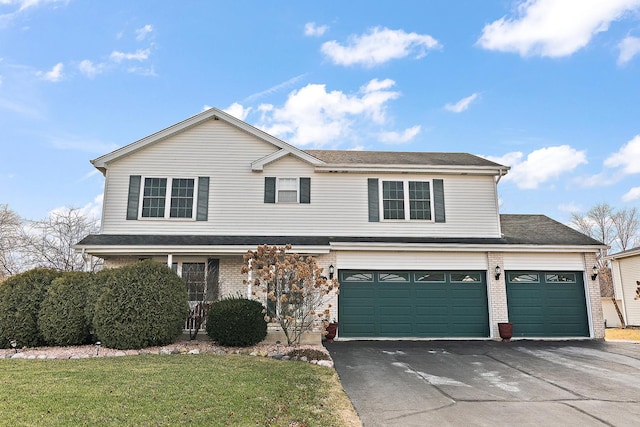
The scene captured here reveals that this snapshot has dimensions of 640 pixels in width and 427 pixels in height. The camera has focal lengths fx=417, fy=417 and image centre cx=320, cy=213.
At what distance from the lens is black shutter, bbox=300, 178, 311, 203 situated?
14.8 meters

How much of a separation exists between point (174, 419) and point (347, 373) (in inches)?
166

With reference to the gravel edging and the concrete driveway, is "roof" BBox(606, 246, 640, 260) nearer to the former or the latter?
the concrete driveway

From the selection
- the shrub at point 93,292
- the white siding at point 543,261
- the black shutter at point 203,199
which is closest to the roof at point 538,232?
the white siding at point 543,261

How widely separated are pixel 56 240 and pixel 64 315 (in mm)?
15563

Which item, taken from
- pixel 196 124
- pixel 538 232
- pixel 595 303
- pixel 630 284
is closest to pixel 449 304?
pixel 538 232

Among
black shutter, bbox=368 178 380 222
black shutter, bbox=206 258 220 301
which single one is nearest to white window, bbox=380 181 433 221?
black shutter, bbox=368 178 380 222

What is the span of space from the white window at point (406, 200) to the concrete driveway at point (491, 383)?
15.0 ft

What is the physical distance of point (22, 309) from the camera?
10.8 meters

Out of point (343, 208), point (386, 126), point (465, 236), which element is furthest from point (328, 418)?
point (386, 126)

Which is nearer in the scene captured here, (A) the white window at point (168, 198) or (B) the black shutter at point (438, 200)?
(A) the white window at point (168, 198)

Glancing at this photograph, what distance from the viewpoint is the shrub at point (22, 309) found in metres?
10.7

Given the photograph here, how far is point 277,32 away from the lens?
17.1 metres

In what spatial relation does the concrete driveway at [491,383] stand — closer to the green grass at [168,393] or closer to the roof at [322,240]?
the green grass at [168,393]

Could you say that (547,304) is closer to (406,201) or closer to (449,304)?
(449,304)
